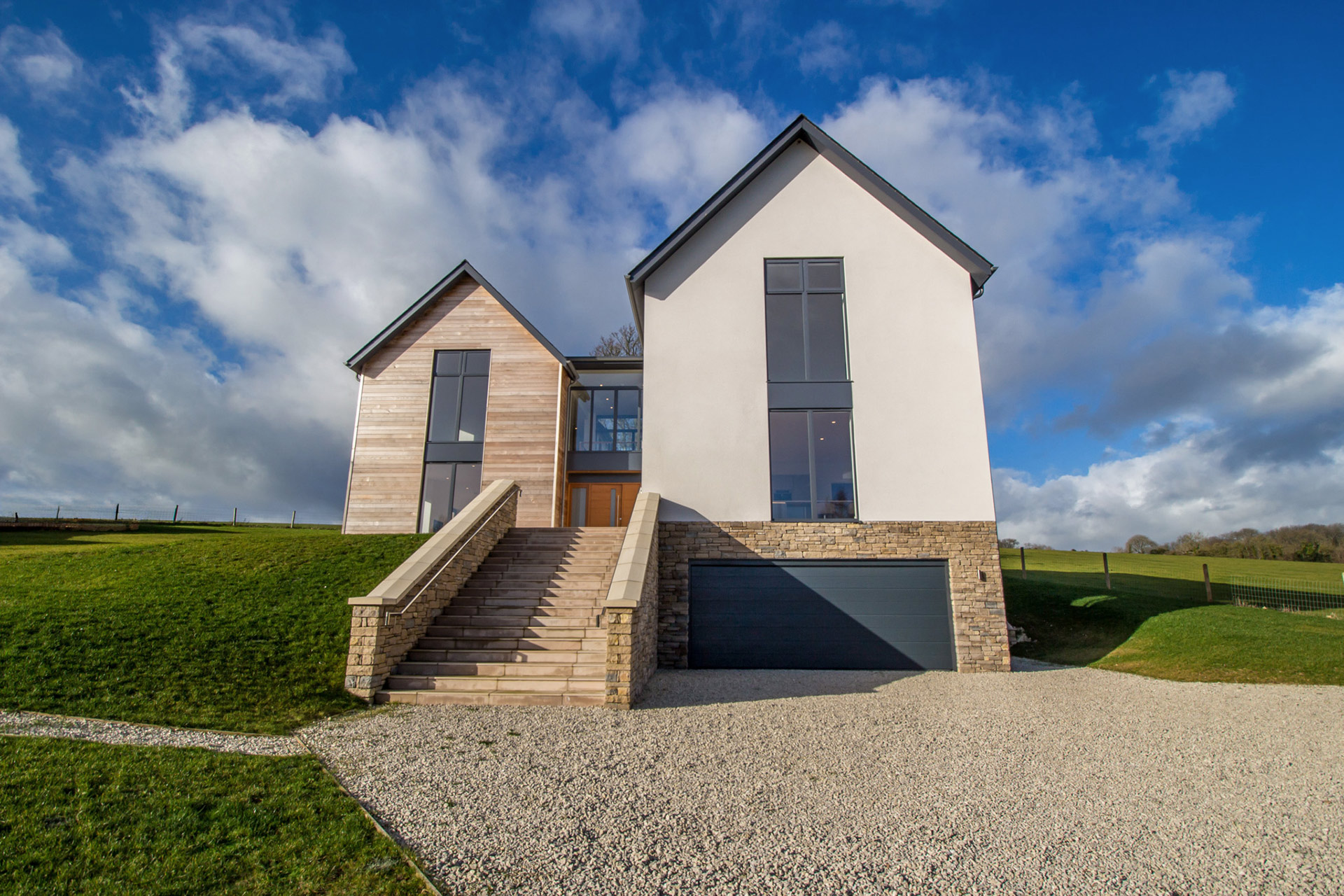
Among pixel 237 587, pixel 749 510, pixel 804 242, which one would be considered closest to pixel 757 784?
pixel 749 510

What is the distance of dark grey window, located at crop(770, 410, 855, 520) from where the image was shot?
38.0 ft

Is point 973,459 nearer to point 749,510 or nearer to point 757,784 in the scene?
point 749,510

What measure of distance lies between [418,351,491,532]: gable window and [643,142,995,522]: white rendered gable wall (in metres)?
6.52

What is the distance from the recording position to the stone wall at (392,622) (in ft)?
24.8

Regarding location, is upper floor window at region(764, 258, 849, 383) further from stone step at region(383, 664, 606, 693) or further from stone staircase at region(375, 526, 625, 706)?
stone step at region(383, 664, 606, 693)

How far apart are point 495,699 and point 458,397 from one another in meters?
11.0

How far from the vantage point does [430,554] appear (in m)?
9.28

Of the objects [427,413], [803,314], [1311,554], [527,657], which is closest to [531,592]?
[527,657]

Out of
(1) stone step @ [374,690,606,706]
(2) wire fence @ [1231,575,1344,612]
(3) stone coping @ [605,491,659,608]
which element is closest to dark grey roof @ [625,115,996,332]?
(3) stone coping @ [605,491,659,608]

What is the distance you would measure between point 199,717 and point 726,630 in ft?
24.0

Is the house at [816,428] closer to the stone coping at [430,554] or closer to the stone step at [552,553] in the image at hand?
the stone step at [552,553]

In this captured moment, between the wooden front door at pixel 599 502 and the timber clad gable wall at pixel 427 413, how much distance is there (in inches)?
53.5

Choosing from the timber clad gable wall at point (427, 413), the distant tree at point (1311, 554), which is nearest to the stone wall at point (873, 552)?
the timber clad gable wall at point (427, 413)

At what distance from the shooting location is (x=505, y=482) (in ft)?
42.1
